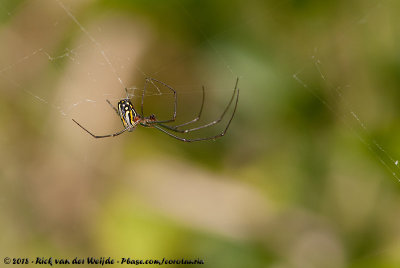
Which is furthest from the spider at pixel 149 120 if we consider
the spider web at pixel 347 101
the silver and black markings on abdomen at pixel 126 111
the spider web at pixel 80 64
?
the spider web at pixel 347 101

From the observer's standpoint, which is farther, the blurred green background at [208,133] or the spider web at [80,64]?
the spider web at [80,64]

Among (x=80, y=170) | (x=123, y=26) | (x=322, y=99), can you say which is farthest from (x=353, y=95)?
(x=80, y=170)

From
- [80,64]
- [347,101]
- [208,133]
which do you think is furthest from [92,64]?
[347,101]

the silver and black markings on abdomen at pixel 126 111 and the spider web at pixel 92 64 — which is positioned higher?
the spider web at pixel 92 64

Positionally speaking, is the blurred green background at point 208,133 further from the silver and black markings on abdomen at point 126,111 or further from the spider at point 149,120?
the silver and black markings on abdomen at point 126,111

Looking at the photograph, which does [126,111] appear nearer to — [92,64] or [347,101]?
[92,64]

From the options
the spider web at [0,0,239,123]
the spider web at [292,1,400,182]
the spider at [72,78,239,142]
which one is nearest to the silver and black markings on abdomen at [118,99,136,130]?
the spider at [72,78,239,142]

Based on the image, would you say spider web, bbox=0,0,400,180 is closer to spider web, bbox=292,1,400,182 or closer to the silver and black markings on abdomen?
spider web, bbox=292,1,400,182

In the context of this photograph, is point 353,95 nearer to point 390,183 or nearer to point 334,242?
point 390,183
